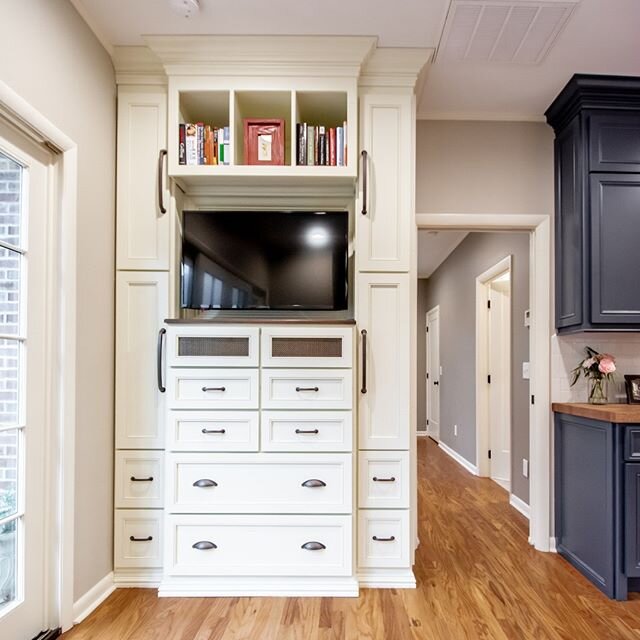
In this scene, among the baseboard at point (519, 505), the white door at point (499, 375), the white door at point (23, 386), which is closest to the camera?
the white door at point (23, 386)

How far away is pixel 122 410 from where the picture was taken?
2.62m

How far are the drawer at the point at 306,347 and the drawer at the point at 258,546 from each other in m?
0.74

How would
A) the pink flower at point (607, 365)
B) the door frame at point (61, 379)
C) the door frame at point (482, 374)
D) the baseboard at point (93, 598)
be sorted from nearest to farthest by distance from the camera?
1. the door frame at point (61, 379)
2. the baseboard at point (93, 598)
3. the pink flower at point (607, 365)
4. the door frame at point (482, 374)

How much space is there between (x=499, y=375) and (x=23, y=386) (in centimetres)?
441

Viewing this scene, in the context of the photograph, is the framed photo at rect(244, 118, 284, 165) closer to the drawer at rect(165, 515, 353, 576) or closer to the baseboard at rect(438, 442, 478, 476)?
the drawer at rect(165, 515, 353, 576)

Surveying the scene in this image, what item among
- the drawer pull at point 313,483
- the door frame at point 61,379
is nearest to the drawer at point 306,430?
the drawer pull at point 313,483

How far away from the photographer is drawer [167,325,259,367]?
2.54 meters

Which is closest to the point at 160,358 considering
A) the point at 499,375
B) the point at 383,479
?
the point at 383,479

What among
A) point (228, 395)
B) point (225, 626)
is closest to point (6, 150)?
point (228, 395)

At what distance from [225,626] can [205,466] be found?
675 millimetres

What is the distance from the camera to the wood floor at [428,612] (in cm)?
219

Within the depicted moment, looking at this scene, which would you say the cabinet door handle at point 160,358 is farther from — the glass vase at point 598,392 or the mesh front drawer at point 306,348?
the glass vase at point 598,392

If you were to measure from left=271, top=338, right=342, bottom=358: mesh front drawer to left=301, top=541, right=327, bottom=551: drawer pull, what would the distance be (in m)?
0.88

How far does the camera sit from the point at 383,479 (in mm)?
2625
